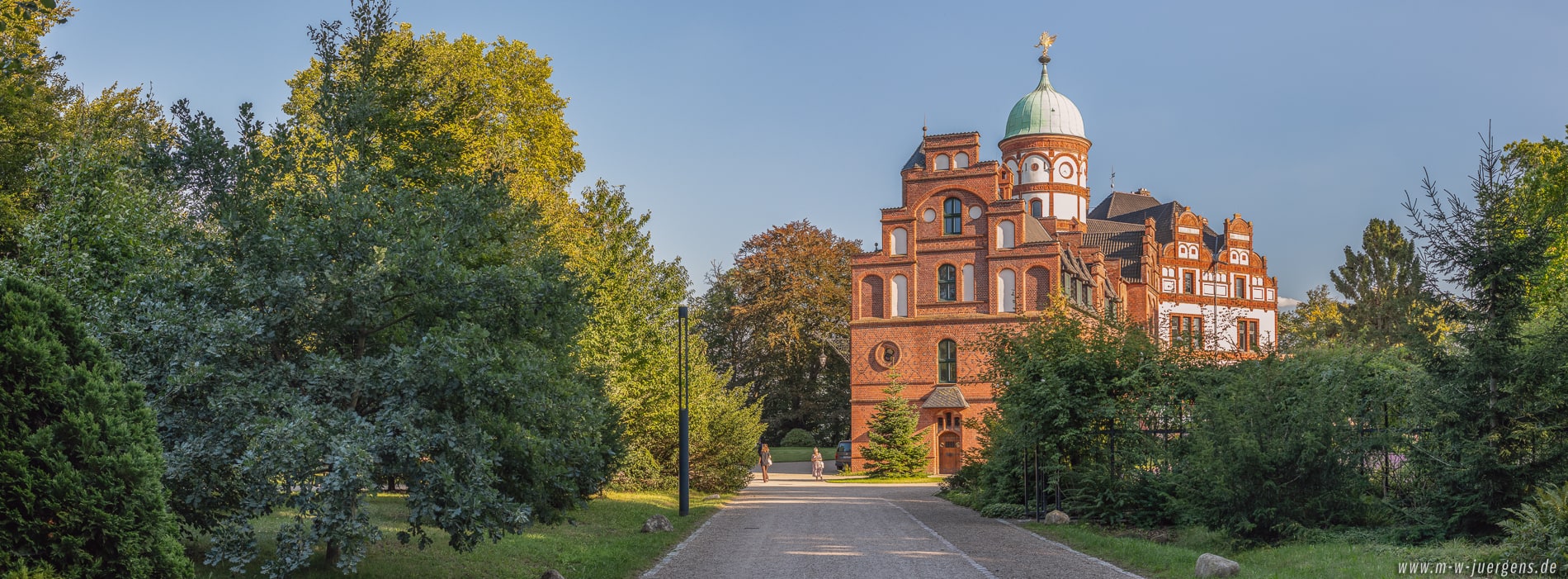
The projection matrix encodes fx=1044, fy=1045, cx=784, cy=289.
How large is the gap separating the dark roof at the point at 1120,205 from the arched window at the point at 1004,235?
38188 mm

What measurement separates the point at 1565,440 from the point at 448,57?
82.4 ft

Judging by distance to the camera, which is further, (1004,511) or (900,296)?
(900,296)

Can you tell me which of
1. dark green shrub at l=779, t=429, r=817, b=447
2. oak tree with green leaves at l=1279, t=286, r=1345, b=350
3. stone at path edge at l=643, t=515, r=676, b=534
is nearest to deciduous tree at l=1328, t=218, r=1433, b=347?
oak tree with green leaves at l=1279, t=286, r=1345, b=350

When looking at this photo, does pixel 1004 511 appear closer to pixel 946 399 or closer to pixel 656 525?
pixel 656 525

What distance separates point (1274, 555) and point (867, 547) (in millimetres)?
6085

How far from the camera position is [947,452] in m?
45.1

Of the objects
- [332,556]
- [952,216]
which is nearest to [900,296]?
[952,216]

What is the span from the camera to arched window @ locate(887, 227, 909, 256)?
46.8 metres

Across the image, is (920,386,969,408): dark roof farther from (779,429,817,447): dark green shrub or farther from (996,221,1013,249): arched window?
(779,429,817,447): dark green shrub

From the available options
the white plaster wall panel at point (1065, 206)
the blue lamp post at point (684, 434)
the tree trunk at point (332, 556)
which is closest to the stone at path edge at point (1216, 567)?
the tree trunk at point (332, 556)

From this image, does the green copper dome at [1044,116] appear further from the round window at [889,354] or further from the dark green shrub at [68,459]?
the dark green shrub at [68,459]

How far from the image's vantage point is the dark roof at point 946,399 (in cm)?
4462

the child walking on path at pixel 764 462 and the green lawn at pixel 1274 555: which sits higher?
the green lawn at pixel 1274 555

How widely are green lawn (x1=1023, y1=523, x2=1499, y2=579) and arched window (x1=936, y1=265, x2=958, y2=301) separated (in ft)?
94.5
